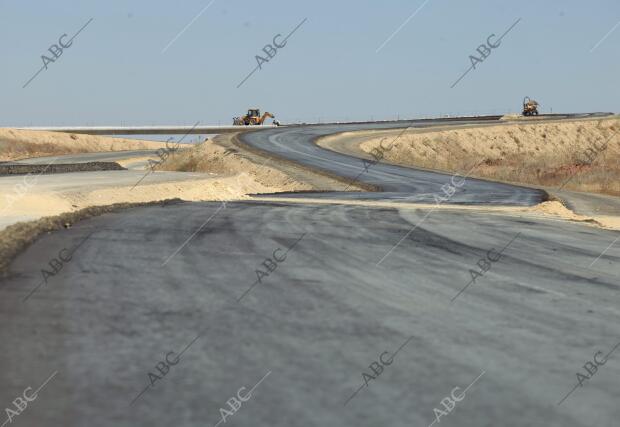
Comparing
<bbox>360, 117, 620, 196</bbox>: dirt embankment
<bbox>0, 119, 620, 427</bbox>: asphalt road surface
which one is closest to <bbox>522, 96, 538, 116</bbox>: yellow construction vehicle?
<bbox>360, 117, 620, 196</bbox>: dirt embankment

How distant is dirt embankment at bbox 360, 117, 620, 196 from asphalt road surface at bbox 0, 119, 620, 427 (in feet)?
79.2

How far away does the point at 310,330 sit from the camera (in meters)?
6.80

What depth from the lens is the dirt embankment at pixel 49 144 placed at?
6738 cm

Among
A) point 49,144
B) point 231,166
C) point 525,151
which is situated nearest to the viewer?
point 231,166

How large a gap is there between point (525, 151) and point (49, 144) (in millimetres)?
41550

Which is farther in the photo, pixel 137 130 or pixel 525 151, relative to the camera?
pixel 137 130

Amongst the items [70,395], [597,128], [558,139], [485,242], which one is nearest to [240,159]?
[485,242]

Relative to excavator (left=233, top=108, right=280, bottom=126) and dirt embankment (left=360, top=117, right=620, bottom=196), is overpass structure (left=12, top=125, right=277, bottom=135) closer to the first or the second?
excavator (left=233, top=108, right=280, bottom=126)

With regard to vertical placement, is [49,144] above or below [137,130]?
above

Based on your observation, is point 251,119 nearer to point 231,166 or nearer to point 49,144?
point 49,144

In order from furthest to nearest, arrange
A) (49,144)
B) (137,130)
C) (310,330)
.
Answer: (137,130) < (49,144) < (310,330)

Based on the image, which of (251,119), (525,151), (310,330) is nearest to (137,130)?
(251,119)

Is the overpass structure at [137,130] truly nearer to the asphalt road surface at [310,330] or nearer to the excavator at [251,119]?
the excavator at [251,119]

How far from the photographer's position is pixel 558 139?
72562 millimetres
